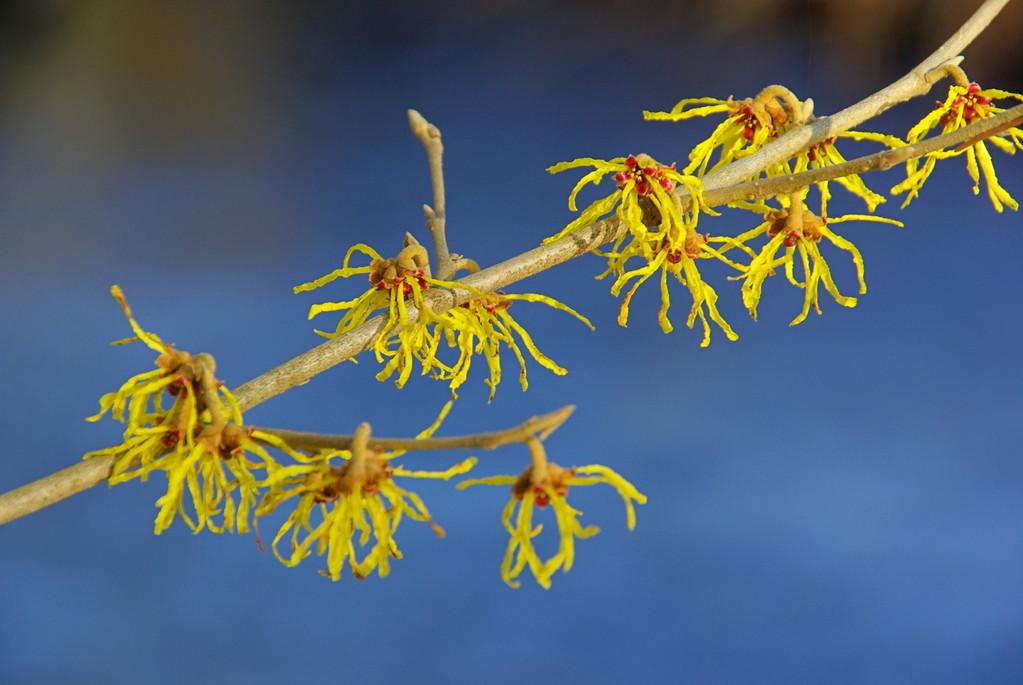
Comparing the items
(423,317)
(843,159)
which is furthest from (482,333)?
(843,159)

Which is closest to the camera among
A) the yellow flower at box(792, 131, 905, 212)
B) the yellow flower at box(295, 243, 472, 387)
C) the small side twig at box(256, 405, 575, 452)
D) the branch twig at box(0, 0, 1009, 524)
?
the small side twig at box(256, 405, 575, 452)

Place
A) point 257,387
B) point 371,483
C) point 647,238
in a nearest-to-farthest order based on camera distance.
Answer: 1. point 371,483
2. point 257,387
3. point 647,238

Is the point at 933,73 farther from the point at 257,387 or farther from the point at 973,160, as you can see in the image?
the point at 257,387

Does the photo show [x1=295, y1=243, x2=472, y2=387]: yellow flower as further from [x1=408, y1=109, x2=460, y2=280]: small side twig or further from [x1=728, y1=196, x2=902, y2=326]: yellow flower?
[x1=728, y1=196, x2=902, y2=326]: yellow flower

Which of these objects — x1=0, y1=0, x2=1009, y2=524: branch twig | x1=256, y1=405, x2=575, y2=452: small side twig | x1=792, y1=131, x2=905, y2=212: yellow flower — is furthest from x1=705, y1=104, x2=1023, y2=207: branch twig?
x1=256, y1=405, x2=575, y2=452: small side twig

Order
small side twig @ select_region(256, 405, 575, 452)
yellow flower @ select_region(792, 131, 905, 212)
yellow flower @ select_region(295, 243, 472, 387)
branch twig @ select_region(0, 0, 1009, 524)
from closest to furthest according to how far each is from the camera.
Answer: small side twig @ select_region(256, 405, 575, 452)
branch twig @ select_region(0, 0, 1009, 524)
yellow flower @ select_region(295, 243, 472, 387)
yellow flower @ select_region(792, 131, 905, 212)

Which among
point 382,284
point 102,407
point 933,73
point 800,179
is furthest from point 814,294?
point 102,407

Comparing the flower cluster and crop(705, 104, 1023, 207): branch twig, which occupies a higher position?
crop(705, 104, 1023, 207): branch twig

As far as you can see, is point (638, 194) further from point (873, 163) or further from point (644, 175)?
point (873, 163)

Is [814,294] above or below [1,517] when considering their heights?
above
